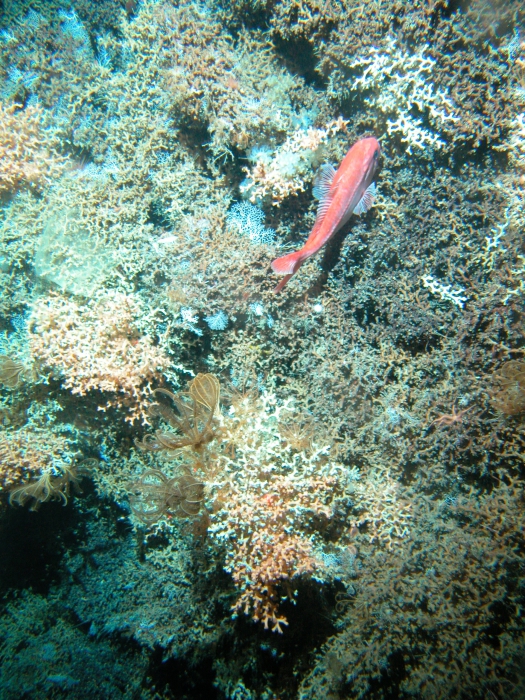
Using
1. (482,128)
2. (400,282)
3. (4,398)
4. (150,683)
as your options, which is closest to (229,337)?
(400,282)

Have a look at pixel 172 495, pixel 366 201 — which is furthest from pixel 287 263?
pixel 172 495

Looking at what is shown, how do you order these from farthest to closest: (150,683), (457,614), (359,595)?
1. (150,683)
2. (359,595)
3. (457,614)

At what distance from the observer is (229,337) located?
3.19m

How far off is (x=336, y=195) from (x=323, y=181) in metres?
0.25

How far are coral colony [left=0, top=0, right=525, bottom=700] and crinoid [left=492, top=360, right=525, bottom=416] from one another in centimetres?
2

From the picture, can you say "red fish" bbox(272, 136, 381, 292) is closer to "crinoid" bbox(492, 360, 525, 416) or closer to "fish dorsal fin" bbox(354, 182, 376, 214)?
"fish dorsal fin" bbox(354, 182, 376, 214)

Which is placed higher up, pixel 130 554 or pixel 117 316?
pixel 117 316

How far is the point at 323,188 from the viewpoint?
2889 mm

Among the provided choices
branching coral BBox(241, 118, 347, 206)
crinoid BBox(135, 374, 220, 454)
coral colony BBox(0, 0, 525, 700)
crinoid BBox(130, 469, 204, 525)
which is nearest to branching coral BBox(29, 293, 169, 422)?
coral colony BBox(0, 0, 525, 700)

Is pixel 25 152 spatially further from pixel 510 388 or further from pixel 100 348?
pixel 510 388

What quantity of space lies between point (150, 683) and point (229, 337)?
14.3 ft

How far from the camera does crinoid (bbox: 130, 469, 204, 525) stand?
2875mm

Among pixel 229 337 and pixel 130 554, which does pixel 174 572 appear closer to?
pixel 130 554

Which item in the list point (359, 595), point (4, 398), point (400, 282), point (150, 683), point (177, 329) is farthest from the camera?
point (150, 683)
